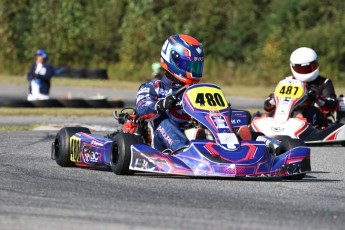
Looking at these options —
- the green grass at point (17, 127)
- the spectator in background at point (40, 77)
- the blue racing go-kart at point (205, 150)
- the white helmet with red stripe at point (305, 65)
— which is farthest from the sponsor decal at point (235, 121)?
the spectator in background at point (40, 77)

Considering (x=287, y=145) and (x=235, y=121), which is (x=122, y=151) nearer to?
(x=235, y=121)

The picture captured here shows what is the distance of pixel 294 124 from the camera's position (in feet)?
45.6

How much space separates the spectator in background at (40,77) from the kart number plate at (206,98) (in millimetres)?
13682

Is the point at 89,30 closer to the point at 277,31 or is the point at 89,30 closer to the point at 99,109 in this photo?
the point at 277,31

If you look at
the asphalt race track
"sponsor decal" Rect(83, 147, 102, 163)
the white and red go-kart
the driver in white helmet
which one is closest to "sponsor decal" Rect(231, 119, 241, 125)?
the asphalt race track

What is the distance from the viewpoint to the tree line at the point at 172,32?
3484cm

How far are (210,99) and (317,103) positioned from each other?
571cm

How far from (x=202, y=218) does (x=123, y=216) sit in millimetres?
467

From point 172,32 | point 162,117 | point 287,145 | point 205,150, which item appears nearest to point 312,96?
point 287,145

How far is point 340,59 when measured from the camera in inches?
1383

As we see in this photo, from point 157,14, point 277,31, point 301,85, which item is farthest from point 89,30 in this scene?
point 301,85

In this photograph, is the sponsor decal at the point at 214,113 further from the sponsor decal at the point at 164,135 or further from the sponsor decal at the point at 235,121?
the sponsor decal at the point at 235,121

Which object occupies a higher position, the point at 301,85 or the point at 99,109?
the point at 301,85

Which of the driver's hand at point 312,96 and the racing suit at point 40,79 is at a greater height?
the driver's hand at point 312,96
